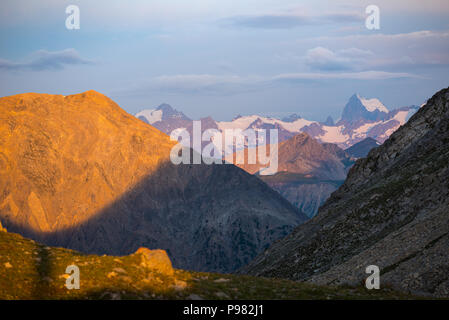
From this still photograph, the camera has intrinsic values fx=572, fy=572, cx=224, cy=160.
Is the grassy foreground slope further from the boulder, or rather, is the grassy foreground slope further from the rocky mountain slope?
the rocky mountain slope

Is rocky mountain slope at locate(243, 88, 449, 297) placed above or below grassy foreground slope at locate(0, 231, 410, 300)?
above

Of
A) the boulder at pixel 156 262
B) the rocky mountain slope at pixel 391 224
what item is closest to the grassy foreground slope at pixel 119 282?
the boulder at pixel 156 262

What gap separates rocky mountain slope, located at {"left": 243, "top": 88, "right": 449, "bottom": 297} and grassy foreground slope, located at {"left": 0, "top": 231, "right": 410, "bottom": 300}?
10879 millimetres

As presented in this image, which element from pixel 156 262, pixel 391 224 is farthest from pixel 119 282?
pixel 391 224

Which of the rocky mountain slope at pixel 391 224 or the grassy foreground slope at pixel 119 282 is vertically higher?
the rocky mountain slope at pixel 391 224

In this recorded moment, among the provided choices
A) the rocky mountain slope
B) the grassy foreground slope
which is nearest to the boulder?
the grassy foreground slope

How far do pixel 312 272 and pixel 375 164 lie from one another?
34294mm

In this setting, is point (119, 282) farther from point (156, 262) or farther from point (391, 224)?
point (391, 224)

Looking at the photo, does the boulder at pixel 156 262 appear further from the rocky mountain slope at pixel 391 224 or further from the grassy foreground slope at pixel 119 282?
the rocky mountain slope at pixel 391 224

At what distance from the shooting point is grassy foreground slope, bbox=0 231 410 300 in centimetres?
2634

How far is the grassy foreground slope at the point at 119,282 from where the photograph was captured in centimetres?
2634

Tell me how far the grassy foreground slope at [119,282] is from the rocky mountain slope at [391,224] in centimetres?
1088

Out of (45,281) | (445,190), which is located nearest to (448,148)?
(445,190)

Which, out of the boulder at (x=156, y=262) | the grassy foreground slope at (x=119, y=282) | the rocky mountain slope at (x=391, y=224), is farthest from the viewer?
the rocky mountain slope at (x=391, y=224)
